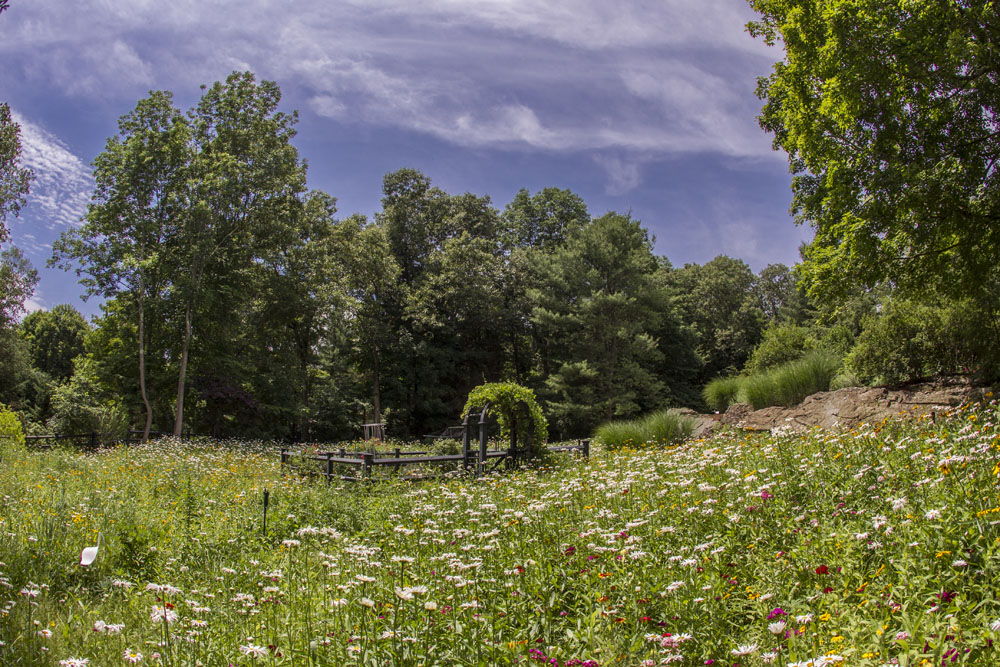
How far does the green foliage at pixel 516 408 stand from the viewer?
480 inches

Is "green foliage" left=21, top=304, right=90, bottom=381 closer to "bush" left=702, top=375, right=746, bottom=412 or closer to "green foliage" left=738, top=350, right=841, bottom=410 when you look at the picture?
"bush" left=702, top=375, right=746, bottom=412

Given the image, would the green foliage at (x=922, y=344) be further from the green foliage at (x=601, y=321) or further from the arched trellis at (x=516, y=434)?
the green foliage at (x=601, y=321)

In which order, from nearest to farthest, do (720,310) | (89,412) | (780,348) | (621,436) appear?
(621,436) → (89,412) → (780,348) → (720,310)

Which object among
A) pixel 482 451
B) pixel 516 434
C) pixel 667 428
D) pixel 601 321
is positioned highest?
pixel 601 321

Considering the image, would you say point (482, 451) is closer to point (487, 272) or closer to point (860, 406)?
point (860, 406)

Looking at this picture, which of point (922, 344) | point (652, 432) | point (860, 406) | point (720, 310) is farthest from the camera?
point (720, 310)

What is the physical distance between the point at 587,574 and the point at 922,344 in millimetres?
11112

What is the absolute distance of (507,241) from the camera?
3556cm

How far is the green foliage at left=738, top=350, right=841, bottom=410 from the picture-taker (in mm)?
13430

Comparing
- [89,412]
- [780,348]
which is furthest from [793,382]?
[89,412]

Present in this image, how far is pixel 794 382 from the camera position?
44.4 ft

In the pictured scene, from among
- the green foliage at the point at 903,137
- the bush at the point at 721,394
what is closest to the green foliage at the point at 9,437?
the green foliage at the point at 903,137

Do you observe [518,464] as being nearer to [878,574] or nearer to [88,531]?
[88,531]

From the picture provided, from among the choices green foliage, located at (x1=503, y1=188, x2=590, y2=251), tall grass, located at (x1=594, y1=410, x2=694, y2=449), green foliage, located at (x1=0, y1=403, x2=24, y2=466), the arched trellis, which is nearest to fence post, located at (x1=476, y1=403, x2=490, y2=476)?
the arched trellis
